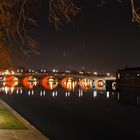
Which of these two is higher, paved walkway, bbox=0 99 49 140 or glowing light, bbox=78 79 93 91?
glowing light, bbox=78 79 93 91

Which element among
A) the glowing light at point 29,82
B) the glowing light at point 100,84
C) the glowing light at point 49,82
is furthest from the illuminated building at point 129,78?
the glowing light at point 29,82

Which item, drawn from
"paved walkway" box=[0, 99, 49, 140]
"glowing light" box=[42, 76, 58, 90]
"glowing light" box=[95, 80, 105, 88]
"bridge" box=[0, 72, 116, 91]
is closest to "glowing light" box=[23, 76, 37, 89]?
"bridge" box=[0, 72, 116, 91]

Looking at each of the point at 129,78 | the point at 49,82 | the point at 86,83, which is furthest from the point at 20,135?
the point at 49,82

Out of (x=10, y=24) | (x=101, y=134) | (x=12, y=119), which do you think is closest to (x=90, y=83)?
(x=101, y=134)

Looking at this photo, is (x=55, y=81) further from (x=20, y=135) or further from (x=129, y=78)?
(x=20, y=135)

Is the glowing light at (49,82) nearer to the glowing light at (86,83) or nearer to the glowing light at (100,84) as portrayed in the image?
the glowing light at (86,83)

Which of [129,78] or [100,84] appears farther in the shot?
[100,84]

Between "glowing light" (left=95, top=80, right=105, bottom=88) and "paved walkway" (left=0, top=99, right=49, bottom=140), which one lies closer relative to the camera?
"paved walkway" (left=0, top=99, right=49, bottom=140)

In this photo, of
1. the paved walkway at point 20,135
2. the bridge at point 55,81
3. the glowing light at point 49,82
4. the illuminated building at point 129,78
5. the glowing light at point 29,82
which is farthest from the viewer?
the glowing light at point 49,82

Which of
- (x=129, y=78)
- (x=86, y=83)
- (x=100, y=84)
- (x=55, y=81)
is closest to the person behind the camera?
(x=86, y=83)

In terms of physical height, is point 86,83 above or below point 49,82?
below

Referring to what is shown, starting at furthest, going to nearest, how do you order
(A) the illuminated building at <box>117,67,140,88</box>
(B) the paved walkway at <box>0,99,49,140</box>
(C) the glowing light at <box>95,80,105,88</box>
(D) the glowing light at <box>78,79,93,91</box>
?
(C) the glowing light at <box>95,80,105,88</box>
(A) the illuminated building at <box>117,67,140,88</box>
(D) the glowing light at <box>78,79,93,91</box>
(B) the paved walkway at <box>0,99,49,140</box>

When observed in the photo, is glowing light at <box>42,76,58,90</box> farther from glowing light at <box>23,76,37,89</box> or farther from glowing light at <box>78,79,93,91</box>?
glowing light at <box>78,79,93,91</box>

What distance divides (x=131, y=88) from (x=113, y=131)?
251 feet
